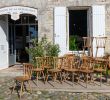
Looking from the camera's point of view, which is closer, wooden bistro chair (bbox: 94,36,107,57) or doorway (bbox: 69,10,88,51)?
wooden bistro chair (bbox: 94,36,107,57)

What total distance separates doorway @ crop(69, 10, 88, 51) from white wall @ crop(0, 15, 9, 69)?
2.93 metres

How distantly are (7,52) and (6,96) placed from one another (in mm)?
5850

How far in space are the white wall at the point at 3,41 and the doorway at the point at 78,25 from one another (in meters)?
2.93

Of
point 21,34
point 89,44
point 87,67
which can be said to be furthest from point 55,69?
point 21,34

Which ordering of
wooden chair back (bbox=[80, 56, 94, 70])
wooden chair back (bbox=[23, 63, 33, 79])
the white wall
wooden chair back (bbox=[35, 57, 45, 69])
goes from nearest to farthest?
1. wooden chair back (bbox=[23, 63, 33, 79])
2. wooden chair back (bbox=[80, 56, 94, 70])
3. wooden chair back (bbox=[35, 57, 45, 69])
4. the white wall

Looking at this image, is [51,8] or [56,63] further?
[51,8]

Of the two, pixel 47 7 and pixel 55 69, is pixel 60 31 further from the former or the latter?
pixel 55 69

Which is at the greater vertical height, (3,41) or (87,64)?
(3,41)

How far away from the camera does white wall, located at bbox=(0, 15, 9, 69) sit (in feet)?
46.5

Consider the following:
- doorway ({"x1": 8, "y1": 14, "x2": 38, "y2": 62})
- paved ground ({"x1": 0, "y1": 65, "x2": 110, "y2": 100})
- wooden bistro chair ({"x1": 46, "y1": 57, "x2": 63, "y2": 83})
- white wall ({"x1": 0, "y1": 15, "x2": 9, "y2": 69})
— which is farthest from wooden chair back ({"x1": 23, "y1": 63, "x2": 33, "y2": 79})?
doorway ({"x1": 8, "y1": 14, "x2": 38, "y2": 62})

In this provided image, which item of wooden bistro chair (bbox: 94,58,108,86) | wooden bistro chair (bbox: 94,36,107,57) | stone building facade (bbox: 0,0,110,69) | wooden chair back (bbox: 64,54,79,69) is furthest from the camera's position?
stone building facade (bbox: 0,0,110,69)

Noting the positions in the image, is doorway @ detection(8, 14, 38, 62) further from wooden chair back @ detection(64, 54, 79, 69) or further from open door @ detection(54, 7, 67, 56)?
wooden chair back @ detection(64, 54, 79, 69)

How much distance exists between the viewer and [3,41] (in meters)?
14.3

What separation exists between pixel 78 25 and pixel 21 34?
3.94 meters
